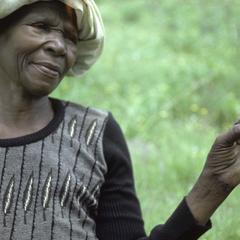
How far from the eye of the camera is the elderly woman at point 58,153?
6.47ft

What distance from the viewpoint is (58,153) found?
82.3 inches

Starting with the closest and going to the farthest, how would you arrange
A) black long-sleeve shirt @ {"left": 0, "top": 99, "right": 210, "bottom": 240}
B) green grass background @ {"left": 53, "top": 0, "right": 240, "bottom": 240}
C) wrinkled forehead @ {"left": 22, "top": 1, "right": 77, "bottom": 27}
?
black long-sleeve shirt @ {"left": 0, "top": 99, "right": 210, "bottom": 240}, wrinkled forehead @ {"left": 22, "top": 1, "right": 77, "bottom": 27}, green grass background @ {"left": 53, "top": 0, "right": 240, "bottom": 240}

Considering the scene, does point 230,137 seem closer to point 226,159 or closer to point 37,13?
point 226,159

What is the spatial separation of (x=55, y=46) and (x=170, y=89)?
3687 mm

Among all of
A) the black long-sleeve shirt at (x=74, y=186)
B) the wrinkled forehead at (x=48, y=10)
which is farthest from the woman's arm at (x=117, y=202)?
the wrinkled forehead at (x=48, y=10)

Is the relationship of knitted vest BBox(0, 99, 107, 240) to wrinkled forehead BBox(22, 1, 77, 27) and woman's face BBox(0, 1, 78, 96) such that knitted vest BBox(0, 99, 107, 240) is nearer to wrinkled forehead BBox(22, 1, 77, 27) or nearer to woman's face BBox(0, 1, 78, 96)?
woman's face BBox(0, 1, 78, 96)

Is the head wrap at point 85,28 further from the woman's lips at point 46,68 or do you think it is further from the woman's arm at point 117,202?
the woman's arm at point 117,202

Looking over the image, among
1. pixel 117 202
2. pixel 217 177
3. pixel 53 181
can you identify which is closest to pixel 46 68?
pixel 53 181

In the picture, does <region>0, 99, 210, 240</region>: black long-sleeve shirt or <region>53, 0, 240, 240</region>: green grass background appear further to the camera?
<region>53, 0, 240, 240</region>: green grass background

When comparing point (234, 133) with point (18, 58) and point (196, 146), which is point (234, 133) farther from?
point (196, 146)

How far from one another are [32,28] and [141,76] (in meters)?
4.21

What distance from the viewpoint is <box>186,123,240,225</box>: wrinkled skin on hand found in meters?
1.76

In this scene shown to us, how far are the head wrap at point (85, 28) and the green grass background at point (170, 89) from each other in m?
0.98

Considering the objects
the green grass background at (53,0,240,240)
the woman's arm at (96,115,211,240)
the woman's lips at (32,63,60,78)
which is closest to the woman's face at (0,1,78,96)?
the woman's lips at (32,63,60,78)
